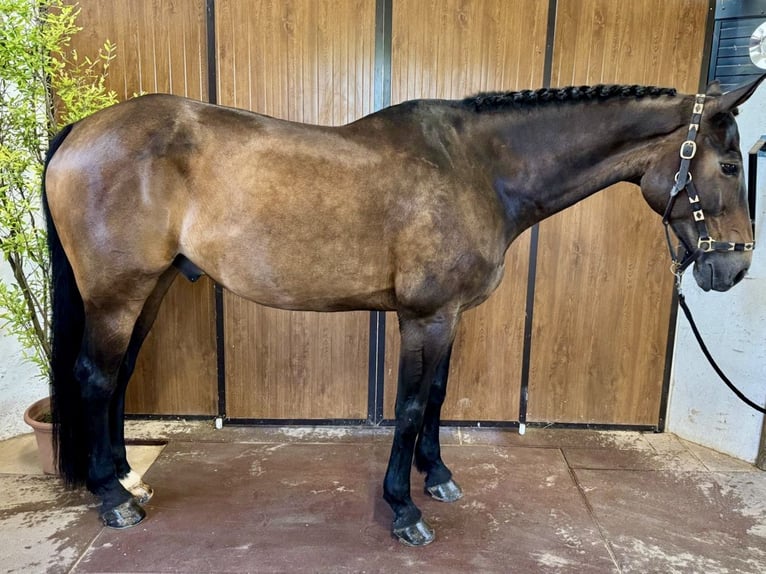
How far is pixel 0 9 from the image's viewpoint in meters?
2.07

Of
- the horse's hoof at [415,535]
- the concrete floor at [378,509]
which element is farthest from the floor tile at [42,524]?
the horse's hoof at [415,535]

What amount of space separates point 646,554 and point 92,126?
2473mm

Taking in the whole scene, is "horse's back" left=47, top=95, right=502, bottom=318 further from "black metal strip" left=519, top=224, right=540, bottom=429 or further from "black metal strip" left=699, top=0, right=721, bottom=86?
"black metal strip" left=699, top=0, right=721, bottom=86

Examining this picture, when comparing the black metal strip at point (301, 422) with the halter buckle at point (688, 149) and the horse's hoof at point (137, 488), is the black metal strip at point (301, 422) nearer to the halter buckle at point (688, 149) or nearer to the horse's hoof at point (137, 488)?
the horse's hoof at point (137, 488)

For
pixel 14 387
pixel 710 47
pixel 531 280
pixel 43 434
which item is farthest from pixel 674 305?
pixel 14 387

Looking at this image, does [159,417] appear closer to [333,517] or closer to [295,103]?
[333,517]

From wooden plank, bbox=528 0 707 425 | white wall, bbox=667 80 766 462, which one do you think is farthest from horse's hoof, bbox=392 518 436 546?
white wall, bbox=667 80 766 462

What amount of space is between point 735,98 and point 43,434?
9.49ft

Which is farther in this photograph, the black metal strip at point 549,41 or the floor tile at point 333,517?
the black metal strip at point 549,41

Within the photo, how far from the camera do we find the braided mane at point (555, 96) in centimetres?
185

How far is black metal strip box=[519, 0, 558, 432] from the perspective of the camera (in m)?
2.67

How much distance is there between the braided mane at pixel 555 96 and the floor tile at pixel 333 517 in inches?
61.4

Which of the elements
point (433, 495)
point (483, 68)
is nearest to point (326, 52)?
point (483, 68)

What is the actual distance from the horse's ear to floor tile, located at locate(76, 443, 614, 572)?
60.5 inches
